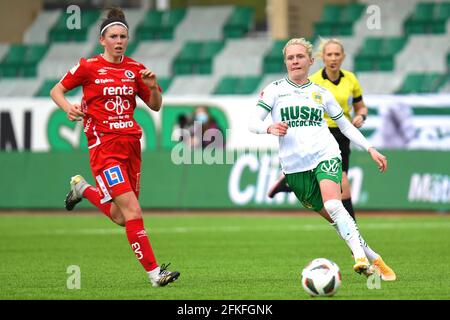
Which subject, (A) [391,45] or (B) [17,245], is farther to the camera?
(A) [391,45]

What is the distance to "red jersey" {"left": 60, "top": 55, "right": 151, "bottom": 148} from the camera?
11.4m

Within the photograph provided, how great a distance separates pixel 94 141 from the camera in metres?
11.4

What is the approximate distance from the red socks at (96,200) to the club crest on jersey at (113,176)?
0.49 m

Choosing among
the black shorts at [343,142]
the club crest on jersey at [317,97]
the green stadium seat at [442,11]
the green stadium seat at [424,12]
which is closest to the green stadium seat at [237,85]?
the green stadium seat at [424,12]

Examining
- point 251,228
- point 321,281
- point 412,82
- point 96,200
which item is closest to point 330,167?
point 321,281

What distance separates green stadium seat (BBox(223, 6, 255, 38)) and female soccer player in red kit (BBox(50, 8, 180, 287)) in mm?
22574

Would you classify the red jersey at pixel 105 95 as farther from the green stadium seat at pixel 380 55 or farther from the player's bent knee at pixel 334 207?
the green stadium seat at pixel 380 55

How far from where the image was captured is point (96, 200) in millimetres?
12406

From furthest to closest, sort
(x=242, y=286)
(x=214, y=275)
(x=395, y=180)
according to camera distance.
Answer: (x=395, y=180)
(x=214, y=275)
(x=242, y=286)

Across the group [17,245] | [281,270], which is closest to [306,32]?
[17,245]

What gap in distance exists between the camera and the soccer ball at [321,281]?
1009cm

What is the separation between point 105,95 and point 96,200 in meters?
1.49
